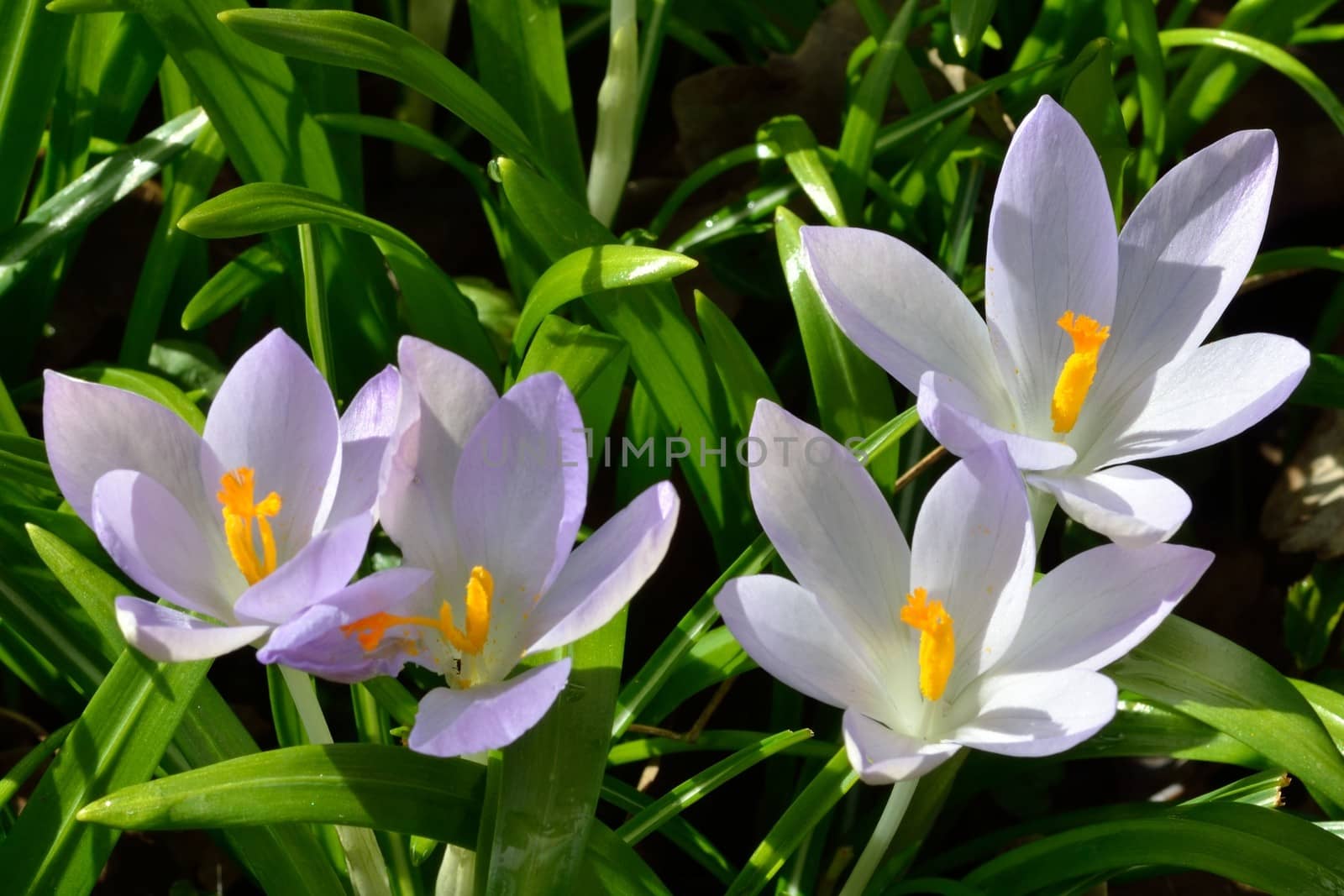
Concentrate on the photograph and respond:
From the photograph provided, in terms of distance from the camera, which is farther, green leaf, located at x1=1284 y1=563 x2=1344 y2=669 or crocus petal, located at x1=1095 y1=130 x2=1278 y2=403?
green leaf, located at x1=1284 y1=563 x2=1344 y2=669

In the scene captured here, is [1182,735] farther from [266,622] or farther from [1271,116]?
[1271,116]

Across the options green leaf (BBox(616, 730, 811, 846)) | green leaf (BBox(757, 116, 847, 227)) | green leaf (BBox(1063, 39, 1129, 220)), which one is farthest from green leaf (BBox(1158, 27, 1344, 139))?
green leaf (BBox(616, 730, 811, 846))

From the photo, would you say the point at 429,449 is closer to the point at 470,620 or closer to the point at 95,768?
the point at 470,620

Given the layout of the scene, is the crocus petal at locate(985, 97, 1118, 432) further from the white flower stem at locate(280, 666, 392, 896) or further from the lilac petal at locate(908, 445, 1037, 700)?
the white flower stem at locate(280, 666, 392, 896)

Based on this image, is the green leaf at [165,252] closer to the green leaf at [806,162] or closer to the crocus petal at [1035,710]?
the green leaf at [806,162]

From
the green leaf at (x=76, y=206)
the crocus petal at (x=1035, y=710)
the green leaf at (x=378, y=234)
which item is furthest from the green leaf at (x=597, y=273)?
the green leaf at (x=76, y=206)

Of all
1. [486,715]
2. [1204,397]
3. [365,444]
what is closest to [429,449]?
[365,444]
